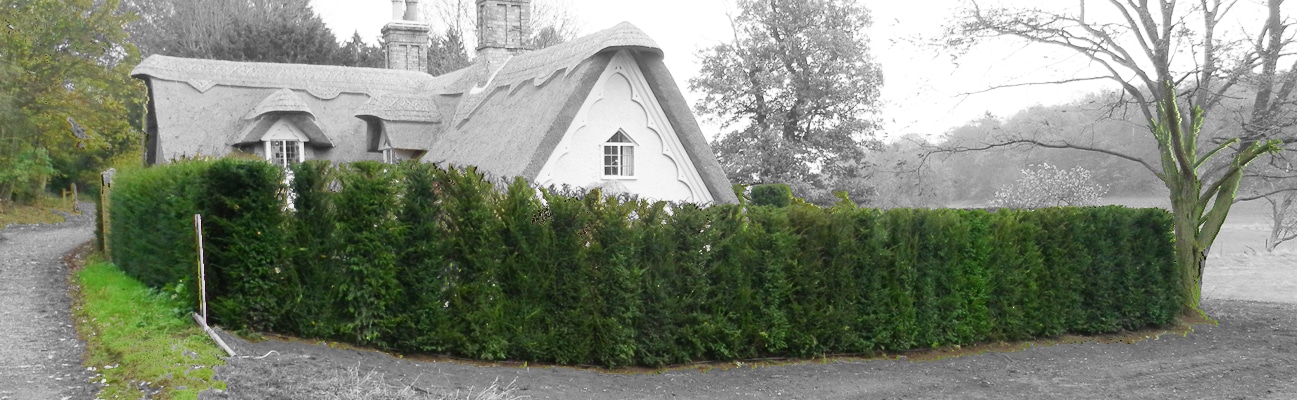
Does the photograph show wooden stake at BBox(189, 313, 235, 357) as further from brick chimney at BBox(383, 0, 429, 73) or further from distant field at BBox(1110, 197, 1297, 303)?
distant field at BBox(1110, 197, 1297, 303)

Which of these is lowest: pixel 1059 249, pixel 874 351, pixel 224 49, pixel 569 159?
pixel 874 351

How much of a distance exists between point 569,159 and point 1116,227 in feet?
29.2

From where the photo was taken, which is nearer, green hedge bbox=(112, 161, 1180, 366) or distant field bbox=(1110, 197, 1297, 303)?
green hedge bbox=(112, 161, 1180, 366)

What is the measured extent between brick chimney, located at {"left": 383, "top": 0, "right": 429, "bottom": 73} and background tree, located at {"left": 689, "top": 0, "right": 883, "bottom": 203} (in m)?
9.12

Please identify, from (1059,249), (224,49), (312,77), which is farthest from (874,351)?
(224,49)

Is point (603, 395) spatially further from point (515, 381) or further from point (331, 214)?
point (331, 214)

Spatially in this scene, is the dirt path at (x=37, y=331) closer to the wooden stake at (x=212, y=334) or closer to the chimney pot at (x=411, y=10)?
the wooden stake at (x=212, y=334)

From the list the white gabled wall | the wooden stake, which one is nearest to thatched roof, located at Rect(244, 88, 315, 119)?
the white gabled wall

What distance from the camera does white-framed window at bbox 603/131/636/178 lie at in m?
17.3

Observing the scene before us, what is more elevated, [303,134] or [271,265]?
[303,134]

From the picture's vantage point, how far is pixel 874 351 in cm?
1056

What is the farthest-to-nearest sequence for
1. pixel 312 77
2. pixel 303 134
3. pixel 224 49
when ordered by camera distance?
pixel 224 49, pixel 312 77, pixel 303 134

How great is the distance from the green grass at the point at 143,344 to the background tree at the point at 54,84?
18390mm

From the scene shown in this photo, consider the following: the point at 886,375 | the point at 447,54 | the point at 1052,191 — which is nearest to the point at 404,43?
the point at 447,54
